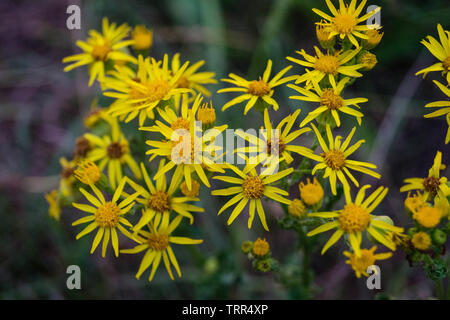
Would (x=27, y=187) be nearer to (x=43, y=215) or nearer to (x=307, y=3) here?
(x=43, y=215)

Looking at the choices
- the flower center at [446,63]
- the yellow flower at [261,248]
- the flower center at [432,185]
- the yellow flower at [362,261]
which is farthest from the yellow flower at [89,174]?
the flower center at [446,63]

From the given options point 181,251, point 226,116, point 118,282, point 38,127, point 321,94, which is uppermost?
point 38,127

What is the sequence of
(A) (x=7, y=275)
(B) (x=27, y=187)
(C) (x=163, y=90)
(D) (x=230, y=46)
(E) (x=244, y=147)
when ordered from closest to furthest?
(E) (x=244, y=147) < (C) (x=163, y=90) < (A) (x=7, y=275) < (B) (x=27, y=187) < (D) (x=230, y=46)

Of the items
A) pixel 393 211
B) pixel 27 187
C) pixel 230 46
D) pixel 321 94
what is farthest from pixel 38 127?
pixel 393 211

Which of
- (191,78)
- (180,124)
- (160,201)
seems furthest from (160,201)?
(191,78)

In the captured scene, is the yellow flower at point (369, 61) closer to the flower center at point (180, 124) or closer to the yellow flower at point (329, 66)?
the yellow flower at point (329, 66)

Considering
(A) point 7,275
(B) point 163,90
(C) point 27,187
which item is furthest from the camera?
(C) point 27,187
